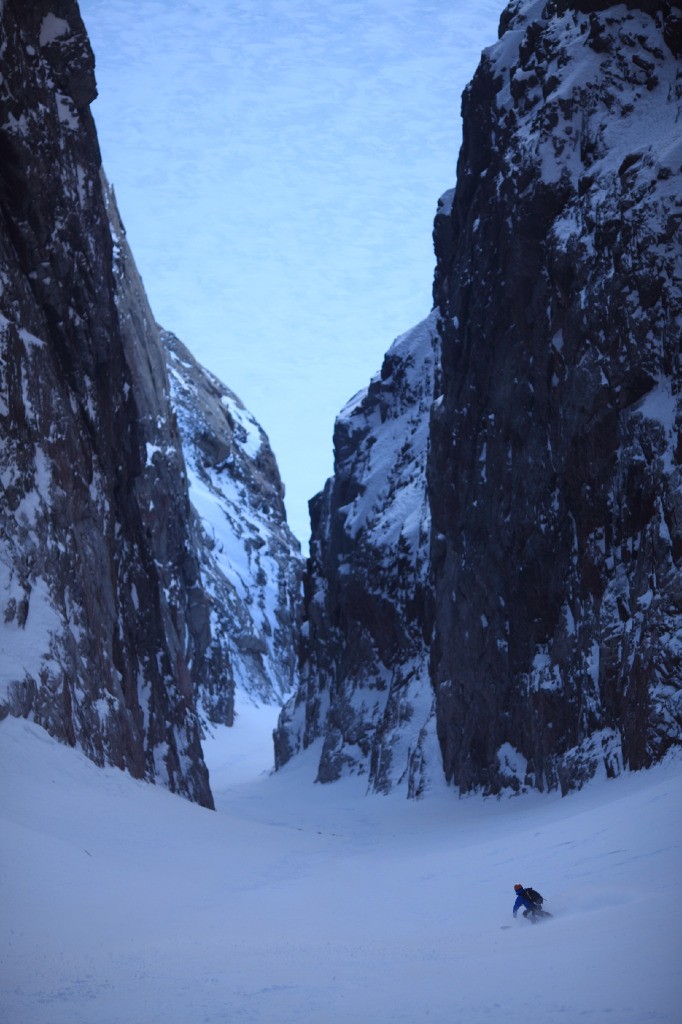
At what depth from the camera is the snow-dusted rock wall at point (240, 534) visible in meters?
121

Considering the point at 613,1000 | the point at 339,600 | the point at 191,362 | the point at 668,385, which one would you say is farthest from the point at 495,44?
the point at 191,362

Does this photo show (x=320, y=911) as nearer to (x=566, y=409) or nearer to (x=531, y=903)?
(x=531, y=903)

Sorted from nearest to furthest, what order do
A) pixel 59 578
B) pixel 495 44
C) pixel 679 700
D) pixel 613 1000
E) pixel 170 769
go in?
pixel 613 1000 < pixel 679 700 < pixel 59 578 < pixel 170 769 < pixel 495 44

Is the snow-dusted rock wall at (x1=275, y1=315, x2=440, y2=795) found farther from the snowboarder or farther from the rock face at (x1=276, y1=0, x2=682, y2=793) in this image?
the snowboarder

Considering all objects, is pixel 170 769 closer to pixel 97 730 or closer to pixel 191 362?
pixel 97 730

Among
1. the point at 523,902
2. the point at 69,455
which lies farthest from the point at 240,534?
the point at 523,902

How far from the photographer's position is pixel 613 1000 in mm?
9188

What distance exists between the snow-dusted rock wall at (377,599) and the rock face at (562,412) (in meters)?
5.82

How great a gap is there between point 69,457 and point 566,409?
1365cm

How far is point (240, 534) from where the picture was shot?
134m

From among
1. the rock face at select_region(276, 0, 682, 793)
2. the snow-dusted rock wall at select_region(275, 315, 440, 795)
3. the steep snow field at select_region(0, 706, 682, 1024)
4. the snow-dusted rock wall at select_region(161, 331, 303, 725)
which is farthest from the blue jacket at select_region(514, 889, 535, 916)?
the snow-dusted rock wall at select_region(161, 331, 303, 725)

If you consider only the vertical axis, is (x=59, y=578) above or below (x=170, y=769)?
above

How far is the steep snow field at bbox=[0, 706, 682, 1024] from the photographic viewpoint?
10328mm

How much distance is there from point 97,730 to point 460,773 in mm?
14920
